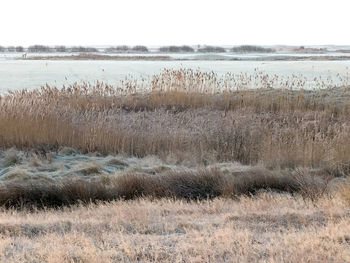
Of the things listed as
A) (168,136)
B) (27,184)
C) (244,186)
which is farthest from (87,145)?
(244,186)

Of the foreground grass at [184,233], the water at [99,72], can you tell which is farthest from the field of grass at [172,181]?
the water at [99,72]

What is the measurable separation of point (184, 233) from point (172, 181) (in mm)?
2778

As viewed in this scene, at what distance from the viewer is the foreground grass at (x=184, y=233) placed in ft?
12.9

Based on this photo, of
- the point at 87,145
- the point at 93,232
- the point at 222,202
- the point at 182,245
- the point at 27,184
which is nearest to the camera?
the point at 182,245

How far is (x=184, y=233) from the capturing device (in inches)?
188

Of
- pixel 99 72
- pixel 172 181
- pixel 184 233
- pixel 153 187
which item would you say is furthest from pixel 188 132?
pixel 99 72

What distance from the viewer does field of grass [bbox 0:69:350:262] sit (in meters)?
4.18

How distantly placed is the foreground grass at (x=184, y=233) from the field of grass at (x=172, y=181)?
2cm

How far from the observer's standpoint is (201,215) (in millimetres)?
5613

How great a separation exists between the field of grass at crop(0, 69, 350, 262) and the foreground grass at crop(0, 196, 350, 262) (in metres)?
0.02

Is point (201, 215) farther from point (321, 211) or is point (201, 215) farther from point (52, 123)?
point (52, 123)

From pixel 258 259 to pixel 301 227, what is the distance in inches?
47.4

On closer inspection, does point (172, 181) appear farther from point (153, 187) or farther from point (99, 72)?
point (99, 72)

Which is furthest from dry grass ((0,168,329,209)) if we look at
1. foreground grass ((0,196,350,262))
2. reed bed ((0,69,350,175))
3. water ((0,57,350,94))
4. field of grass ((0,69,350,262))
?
water ((0,57,350,94))
